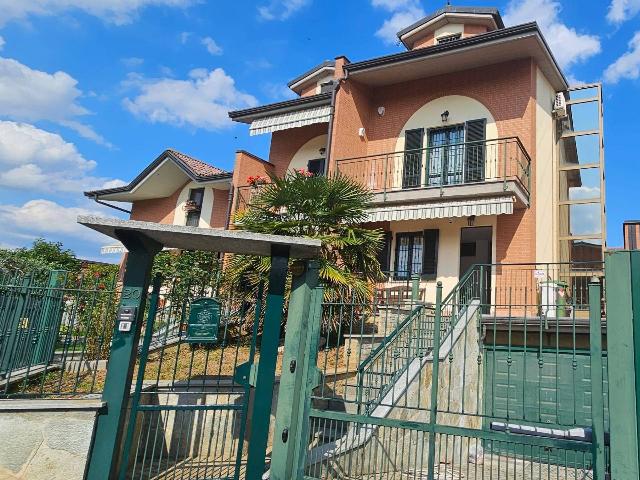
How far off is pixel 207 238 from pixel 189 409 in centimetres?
193

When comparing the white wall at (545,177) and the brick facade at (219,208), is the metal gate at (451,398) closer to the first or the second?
the white wall at (545,177)

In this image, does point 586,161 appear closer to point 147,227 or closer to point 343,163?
point 343,163

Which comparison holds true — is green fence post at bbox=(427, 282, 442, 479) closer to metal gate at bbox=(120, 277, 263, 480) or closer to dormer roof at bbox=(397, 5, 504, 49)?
metal gate at bbox=(120, 277, 263, 480)

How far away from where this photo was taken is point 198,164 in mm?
21719

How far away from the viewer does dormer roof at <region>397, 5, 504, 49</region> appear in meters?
16.0

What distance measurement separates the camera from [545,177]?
13781 mm

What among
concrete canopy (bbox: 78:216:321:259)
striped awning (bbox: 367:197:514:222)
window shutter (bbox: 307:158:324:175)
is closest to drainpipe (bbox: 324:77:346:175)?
window shutter (bbox: 307:158:324:175)

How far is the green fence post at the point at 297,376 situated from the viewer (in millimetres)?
4434

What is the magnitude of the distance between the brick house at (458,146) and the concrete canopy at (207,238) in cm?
833

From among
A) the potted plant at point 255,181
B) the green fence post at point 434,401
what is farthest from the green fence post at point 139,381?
the potted plant at point 255,181

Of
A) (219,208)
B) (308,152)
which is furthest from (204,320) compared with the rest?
(219,208)

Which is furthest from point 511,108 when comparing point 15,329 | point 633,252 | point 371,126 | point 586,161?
point 15,329

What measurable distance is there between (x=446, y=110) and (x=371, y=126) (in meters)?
2.82

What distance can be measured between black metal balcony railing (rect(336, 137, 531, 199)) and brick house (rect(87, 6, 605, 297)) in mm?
43
